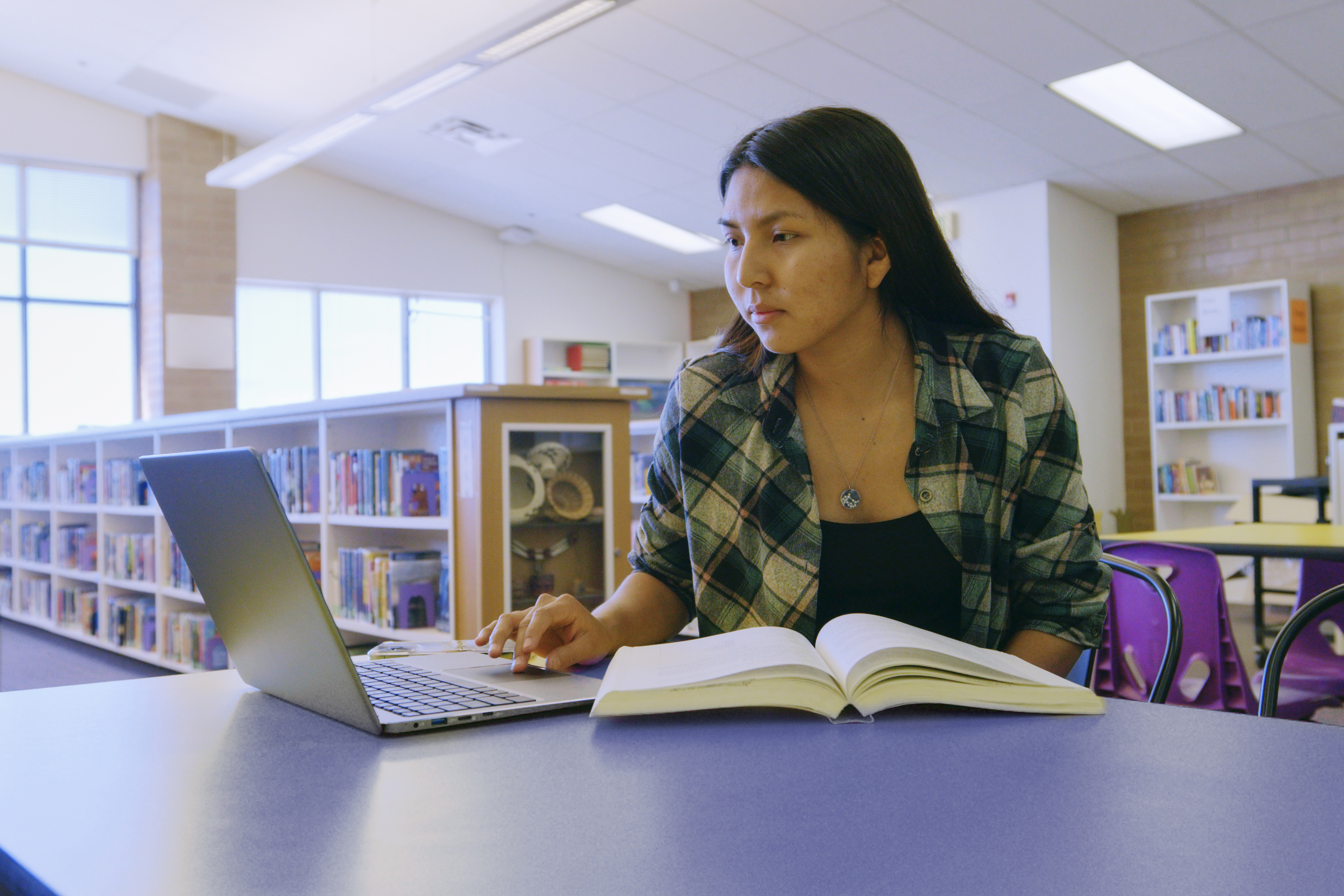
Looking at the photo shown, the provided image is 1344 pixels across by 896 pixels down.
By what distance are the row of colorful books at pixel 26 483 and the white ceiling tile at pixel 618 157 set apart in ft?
12.9

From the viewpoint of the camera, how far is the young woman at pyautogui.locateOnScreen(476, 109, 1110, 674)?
1223 millimetres

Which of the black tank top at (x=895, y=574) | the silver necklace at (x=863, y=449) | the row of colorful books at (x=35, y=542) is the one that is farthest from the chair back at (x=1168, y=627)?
the row of colorful books at (x=35, y=542)

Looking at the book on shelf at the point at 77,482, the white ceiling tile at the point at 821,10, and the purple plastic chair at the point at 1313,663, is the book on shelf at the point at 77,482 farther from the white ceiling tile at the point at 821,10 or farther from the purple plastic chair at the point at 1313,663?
the purple plastic chair at the point at 1313,663

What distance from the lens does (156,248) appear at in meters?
8.22

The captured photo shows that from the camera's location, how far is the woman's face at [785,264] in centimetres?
122

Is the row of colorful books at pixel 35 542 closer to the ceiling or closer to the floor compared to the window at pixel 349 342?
closer to the floor

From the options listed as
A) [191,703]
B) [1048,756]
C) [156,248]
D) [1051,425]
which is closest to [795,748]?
[1048,756]

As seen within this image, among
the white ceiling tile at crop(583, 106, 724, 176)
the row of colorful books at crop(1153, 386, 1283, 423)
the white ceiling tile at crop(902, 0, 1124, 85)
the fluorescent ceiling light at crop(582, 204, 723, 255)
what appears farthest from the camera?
the fluorescent ceiling light at crop(582, 204, 723, 255)

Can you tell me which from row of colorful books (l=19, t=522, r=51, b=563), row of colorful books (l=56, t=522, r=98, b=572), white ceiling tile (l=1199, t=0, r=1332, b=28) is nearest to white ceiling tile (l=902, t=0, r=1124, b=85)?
white ceiling tile (l=1199, t=0, r=1332, b=28)

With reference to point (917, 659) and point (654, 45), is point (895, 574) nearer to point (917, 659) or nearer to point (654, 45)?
point (917, 659)

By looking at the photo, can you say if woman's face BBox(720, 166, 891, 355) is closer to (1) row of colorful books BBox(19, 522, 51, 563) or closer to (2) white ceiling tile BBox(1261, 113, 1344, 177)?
(2) white ceiling tile BBox(1261, 113, 1344, 177)

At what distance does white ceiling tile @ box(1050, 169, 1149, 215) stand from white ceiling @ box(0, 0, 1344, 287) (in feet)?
0.07

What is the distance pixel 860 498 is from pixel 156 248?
827 centimetres

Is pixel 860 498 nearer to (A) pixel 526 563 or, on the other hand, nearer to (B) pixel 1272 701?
(B) pixel 1272 701
